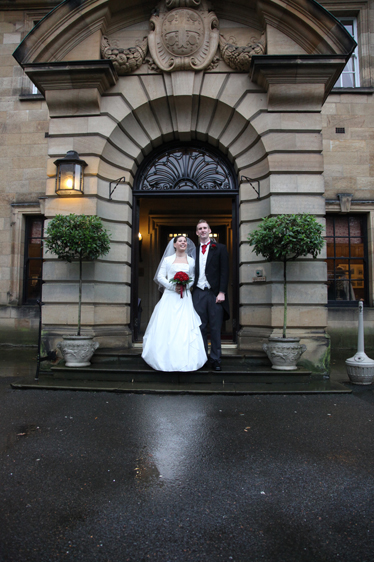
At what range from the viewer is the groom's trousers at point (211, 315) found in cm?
653

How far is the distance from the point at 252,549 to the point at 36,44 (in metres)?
8.86

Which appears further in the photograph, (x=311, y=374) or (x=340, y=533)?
(x=311, y=374)

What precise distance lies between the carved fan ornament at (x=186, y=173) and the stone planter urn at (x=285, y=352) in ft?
11.9

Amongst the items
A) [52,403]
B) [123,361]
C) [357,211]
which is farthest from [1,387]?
[357,211]

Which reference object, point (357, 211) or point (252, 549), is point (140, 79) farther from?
point (252, 549)

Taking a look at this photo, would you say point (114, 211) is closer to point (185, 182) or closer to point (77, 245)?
point (77, 245)

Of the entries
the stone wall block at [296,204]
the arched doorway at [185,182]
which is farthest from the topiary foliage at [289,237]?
the arched doorway at [185,182]

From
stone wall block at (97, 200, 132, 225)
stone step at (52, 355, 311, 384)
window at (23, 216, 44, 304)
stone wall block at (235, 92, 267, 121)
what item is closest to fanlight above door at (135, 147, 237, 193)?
stone wall block at (97, 200, 132, 225)

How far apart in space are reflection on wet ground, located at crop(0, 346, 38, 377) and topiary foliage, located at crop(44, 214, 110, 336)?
68.1 inches

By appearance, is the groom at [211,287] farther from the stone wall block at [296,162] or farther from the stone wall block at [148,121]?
the stone wall block at [148,121]

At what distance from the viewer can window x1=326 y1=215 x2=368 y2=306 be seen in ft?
36.7

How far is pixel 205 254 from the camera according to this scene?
677 centimetres

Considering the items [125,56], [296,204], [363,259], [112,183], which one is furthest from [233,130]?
[363,259]

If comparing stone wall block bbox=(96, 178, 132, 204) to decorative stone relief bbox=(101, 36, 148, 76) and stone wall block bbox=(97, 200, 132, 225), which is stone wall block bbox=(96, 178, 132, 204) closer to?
stone wall block bbox=(97, 200, 132, 225)
